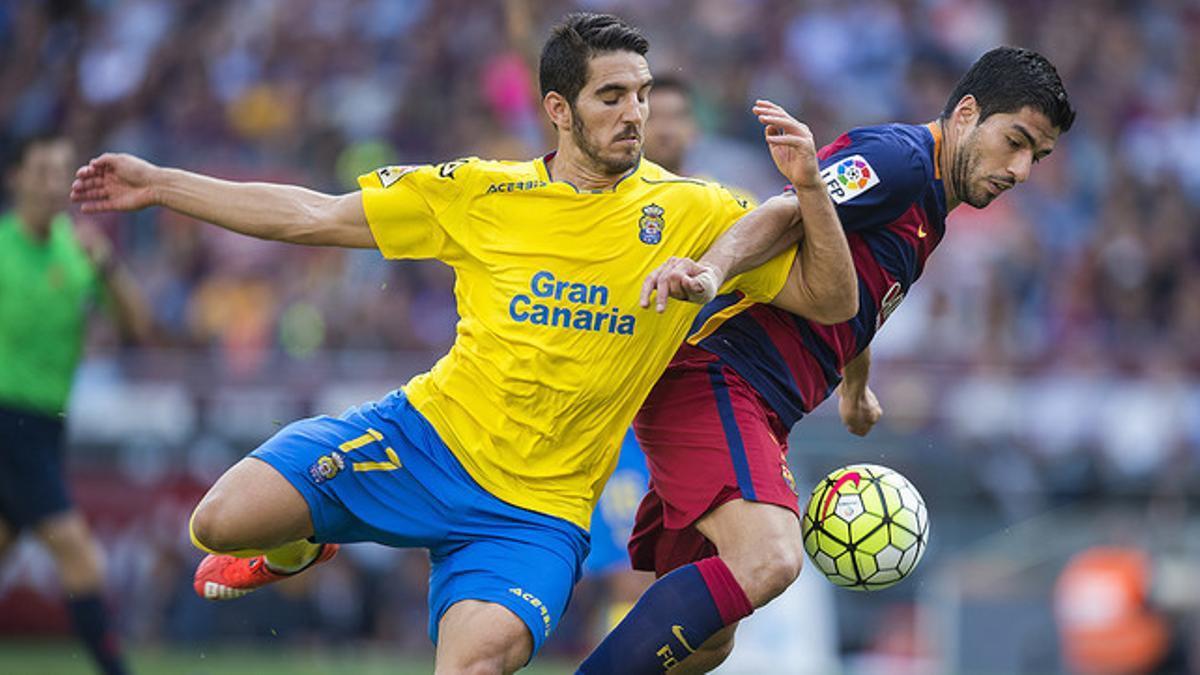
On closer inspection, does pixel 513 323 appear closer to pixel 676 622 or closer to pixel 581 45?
pixel 581 45

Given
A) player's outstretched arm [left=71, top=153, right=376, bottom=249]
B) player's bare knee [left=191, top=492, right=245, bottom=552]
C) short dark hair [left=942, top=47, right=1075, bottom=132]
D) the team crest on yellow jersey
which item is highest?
short dark hair [left=942, top=47, right=1075, bottom=132]

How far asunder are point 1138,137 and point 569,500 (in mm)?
12787

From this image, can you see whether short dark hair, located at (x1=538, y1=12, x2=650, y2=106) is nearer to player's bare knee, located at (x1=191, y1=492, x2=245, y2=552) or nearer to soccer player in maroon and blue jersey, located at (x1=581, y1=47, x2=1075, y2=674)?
soccer player in maroon and blue jersey, located at (x1=581, y1=47, x2=1075, y2=674)

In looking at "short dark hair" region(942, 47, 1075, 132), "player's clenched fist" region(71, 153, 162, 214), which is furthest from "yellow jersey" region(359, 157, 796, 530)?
"short dark hair" region(942, 47, 1075, 132)

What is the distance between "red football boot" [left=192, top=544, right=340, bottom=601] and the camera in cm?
685

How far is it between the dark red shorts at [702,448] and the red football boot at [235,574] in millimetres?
1304

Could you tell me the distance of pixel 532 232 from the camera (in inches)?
245

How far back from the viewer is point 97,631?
9.34 meters

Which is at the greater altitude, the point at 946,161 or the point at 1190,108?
the point at 946,161

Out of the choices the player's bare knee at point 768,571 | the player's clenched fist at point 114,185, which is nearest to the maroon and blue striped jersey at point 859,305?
the player's bare knee at point 768,571

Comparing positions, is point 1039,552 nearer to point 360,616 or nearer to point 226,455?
point 360,616

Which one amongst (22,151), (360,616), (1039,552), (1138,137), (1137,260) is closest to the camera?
(22,151)

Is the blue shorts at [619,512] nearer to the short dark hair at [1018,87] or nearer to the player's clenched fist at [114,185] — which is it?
the short dark hair at [1018,87]

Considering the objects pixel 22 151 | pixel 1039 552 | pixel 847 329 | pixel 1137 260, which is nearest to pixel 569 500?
pixel 847 329
